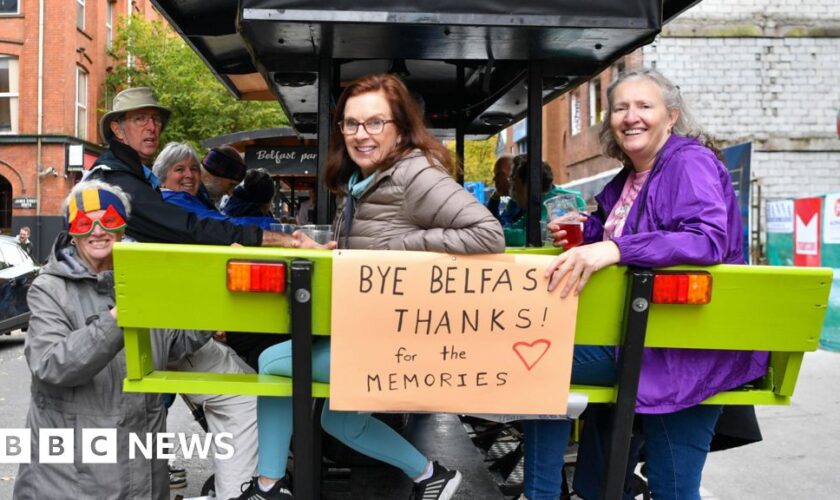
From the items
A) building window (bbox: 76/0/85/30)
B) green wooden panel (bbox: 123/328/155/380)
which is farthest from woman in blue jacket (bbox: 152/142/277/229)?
building window (bbox: 76/0/85/30)

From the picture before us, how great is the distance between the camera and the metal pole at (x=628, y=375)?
8.18 ft

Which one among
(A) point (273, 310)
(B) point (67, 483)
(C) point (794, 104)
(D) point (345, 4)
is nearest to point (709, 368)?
(A) point (273, 310)

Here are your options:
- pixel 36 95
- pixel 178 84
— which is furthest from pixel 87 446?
pixel 178 84

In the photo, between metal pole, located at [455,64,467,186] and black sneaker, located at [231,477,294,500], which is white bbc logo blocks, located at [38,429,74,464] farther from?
metal pole, located at [455,64,467,186]

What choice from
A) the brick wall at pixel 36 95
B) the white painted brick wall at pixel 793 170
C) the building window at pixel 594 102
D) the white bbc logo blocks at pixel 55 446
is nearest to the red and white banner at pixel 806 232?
the white painted brick wall at pixel 793 170

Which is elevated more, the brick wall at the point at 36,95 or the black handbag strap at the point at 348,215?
the brick wall at the point at 36,95

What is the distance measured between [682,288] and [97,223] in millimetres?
2094

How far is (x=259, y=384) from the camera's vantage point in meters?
2.64

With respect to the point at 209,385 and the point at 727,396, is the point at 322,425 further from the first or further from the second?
the point at 727,396

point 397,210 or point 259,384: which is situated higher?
point 397,210

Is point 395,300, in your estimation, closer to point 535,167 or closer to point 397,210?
point 397,210

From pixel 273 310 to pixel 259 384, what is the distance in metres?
0.29

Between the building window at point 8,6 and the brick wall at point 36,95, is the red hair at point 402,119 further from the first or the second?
the building window at point 8,6

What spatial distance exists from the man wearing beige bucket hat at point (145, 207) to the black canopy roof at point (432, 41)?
1.92 feet
